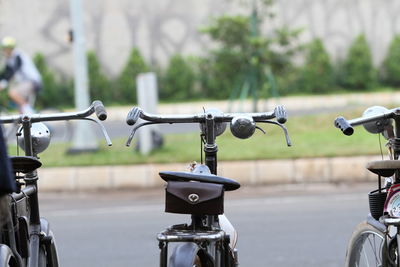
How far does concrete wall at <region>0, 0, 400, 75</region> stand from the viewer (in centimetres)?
2008

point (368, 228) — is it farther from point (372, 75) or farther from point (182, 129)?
point (372, 75)

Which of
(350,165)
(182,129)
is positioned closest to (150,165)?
(350,165)

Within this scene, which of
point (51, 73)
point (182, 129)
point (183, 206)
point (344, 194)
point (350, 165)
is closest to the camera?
point (183, 206)

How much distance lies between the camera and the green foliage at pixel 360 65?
2088cm

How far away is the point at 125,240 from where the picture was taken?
22.2 ft

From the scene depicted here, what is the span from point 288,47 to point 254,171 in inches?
181

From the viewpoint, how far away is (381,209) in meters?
3.65

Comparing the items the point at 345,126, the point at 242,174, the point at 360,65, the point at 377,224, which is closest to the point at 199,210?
the point at 345,126

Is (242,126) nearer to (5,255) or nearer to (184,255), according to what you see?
(184,255)

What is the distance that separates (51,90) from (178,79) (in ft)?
10.1

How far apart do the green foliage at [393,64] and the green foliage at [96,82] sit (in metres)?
7.19

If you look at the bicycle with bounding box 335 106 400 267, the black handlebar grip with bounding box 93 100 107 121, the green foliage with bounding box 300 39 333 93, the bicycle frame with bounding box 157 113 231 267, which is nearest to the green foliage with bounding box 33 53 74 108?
the green foliage with bounding box 300 39 333 93

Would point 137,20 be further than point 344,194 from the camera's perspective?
Yes

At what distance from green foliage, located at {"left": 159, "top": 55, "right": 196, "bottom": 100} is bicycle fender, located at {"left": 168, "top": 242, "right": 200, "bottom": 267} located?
1713cm
